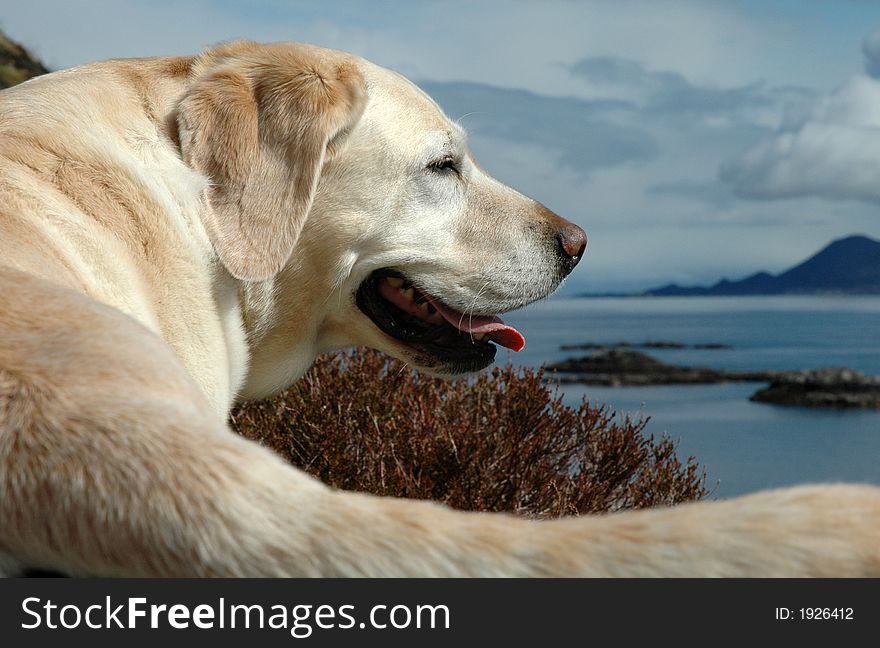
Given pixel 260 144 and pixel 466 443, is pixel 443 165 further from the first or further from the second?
pixel 466 443

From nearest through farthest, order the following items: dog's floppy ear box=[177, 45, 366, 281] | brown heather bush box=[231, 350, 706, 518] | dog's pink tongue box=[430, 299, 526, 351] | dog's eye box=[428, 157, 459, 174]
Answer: dog's floppy ear box=[177, 45, 366, 281]
dog's eye box=[428, 157, 459, 174]
dog's pink tongue box=[430, 299, 526, 351]
brown heather bush box=[231, 350, 706, 518]

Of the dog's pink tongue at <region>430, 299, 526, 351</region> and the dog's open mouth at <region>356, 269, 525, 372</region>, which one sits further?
the dog's pink tongue at <region>430, 299, 526, 351</region>

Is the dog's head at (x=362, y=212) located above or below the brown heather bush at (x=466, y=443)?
above

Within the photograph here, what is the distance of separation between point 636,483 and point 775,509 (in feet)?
13.1

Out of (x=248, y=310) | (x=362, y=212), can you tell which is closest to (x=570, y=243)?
(x=362, y=212)

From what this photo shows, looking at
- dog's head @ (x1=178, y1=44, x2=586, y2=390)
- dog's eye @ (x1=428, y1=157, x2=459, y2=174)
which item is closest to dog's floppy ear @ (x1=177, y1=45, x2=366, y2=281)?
dog's head @ (x1=178, y1=44, x2=586, y2=390)

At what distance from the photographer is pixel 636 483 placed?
5.22 m

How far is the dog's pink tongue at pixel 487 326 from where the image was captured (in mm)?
3561

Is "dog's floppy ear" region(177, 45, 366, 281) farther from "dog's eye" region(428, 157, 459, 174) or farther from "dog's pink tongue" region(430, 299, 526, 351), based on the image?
"dog's pink tongue" region(430, 299, 526, 351)

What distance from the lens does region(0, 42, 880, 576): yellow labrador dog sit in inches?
52.4

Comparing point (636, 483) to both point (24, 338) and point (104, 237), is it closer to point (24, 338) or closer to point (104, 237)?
point (104, 237)

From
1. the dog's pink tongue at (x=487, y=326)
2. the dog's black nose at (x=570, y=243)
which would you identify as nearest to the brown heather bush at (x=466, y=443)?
the dog's pink tongue at (x=487, y=326)

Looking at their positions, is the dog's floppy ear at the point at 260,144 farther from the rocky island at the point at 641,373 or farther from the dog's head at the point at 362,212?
the rocky island at the point at 641,373

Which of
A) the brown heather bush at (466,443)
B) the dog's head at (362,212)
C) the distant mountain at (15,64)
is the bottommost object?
the brown heather bush at (466,443)
